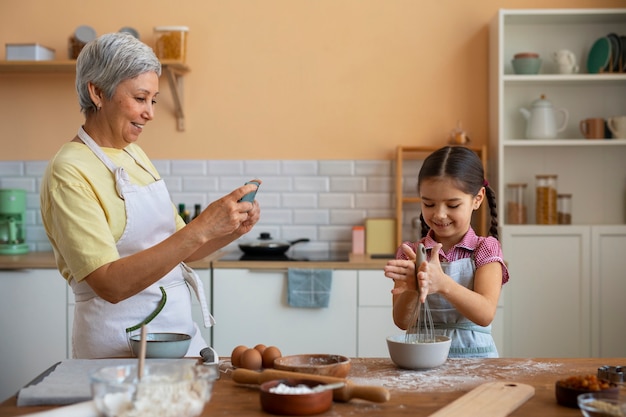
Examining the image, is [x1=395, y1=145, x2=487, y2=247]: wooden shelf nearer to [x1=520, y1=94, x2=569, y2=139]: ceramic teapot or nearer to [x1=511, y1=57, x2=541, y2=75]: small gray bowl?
[x1=520, y1=94, x2=569, y2=139]: ceramic teapot

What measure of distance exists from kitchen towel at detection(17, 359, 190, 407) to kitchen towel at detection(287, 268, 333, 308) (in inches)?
82.1


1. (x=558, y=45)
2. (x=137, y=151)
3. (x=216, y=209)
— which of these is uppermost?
(x=558, y=45)

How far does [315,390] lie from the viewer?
160 cm

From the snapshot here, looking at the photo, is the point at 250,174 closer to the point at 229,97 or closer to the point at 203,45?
the point at 229,97

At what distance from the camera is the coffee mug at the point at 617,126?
4398mm

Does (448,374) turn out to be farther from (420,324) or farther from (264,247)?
(264,247)

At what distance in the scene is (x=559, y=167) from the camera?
4.62 metres

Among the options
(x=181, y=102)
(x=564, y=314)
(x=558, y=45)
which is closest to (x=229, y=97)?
(x=181, y=102)

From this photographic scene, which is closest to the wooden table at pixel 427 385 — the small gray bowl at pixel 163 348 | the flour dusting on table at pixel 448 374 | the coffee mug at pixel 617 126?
the flour dusting on table at pixel 448 374

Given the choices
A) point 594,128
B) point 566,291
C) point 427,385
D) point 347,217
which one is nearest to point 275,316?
point 347,217

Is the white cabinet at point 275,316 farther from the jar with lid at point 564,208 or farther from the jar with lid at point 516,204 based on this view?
the jar with lid at point 564,208

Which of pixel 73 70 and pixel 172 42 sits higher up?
pixel 172 42

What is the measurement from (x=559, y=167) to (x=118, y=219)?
301 cm

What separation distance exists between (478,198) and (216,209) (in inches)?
31.8
